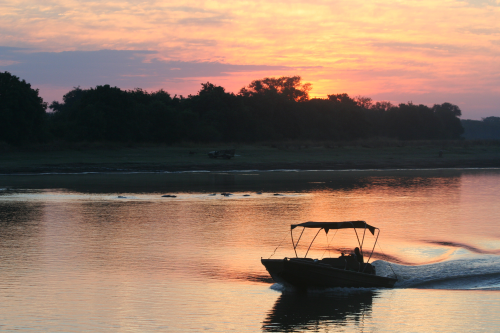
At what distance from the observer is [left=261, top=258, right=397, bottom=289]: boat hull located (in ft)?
51.0

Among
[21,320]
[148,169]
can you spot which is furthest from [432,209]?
[148,169]

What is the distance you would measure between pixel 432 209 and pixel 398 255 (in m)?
13.0

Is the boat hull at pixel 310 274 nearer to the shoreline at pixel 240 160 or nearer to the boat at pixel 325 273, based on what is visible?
the boat at pixel 325 273

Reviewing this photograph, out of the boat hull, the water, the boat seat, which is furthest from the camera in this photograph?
the boat seat

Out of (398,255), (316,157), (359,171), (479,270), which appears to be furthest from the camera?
(316,157)

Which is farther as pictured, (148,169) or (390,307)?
(148,169)

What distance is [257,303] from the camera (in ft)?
49.0

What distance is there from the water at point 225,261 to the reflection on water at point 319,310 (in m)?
0.05

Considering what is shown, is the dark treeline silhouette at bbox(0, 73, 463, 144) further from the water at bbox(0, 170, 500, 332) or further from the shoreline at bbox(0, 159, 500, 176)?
the water at bbox(0, 170, 500, 332)

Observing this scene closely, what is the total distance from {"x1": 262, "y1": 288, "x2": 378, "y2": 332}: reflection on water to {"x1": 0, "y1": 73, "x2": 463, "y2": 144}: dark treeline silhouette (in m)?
58.3

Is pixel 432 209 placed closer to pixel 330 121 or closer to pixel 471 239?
pixel 471 239

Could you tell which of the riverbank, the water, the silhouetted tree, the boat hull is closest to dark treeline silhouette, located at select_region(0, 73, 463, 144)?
the silhouetted tree

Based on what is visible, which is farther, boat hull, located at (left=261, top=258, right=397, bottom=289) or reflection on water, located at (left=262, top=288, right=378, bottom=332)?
boat hull, located at (left=261, top=258, right=397, bottom=289)

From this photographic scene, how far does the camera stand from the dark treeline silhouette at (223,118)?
77.0 meters
